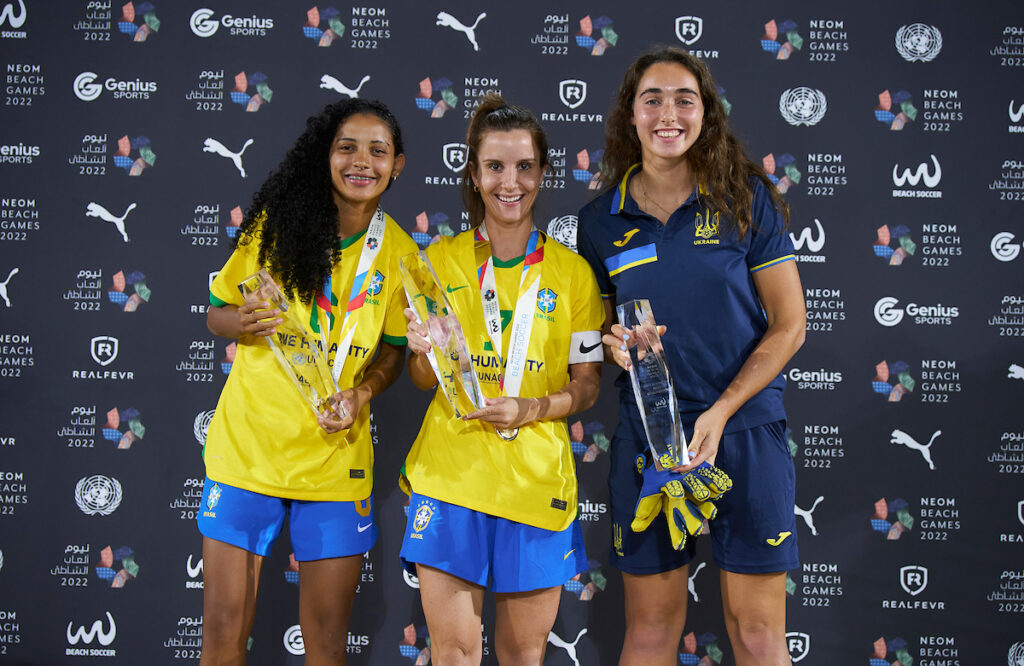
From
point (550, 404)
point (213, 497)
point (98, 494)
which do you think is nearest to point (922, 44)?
point (550, 404)

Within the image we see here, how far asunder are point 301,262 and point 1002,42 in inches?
129

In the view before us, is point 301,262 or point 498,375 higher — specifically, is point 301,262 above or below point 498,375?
above

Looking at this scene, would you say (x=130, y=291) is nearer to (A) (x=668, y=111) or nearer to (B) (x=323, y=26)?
(B) (x=323, y=26)

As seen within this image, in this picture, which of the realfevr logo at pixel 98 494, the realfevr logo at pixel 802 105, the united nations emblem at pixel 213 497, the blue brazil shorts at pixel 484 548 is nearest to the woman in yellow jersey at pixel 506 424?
the blue brazil shorts at pixel 484 548

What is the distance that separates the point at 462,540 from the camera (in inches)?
86.3

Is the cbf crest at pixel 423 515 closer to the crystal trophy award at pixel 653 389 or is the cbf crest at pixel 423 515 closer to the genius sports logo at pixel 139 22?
the crystal trophy award at pixel 653 389

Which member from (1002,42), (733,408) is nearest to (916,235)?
(1002,42)

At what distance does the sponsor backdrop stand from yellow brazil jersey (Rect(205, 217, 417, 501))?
0.91 metres

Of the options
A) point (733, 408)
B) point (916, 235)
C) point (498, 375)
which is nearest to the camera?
point (733, 408)

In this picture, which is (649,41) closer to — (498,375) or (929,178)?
(929,178)

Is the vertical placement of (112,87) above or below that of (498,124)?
above

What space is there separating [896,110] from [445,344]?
249 cm

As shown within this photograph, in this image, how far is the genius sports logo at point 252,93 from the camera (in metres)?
3.37

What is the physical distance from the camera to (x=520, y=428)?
7.46 ft
